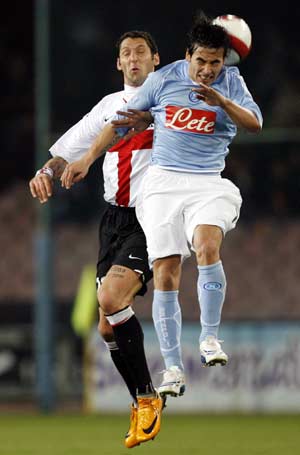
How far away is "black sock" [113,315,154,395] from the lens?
28.1 feet

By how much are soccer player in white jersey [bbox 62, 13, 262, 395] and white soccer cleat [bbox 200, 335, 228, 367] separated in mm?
41

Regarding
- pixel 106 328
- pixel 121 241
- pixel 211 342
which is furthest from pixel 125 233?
pixel 211 342

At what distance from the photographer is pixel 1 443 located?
10.2m

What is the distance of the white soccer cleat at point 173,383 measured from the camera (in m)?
7.88

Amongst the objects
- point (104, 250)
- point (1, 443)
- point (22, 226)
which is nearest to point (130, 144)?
point (104, 250)

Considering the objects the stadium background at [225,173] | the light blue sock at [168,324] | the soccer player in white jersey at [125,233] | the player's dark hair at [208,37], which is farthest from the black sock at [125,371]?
Result: the stadium background at [225,173]

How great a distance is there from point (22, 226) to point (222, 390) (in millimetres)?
4148

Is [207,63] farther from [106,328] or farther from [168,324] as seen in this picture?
[106,328]

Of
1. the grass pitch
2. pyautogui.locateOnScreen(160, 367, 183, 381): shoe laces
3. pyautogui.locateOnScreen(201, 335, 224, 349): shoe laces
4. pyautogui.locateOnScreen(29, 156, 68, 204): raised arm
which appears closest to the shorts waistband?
pyautogui.locateOnScreen(29, 156, 68, 204): raised arm

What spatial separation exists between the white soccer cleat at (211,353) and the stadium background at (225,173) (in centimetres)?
554

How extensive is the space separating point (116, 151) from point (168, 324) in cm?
129

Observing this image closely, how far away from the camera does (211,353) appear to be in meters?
7.62

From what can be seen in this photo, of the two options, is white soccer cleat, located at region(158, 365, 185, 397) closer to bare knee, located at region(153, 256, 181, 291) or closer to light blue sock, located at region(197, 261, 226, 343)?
light blue sock, located at region(197, 261, 226, 343)

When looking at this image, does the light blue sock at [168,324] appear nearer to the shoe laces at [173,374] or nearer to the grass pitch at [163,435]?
the shoe laces at [173,374]
